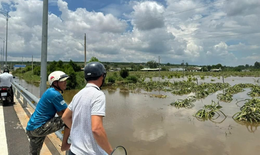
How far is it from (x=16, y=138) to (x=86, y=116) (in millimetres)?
4269

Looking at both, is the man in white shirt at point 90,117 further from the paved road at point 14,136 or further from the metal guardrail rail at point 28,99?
the paved road at point 14,136

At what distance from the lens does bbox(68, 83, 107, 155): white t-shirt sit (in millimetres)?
1849

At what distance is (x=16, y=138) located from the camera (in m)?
5.17

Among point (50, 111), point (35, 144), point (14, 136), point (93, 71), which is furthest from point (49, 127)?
point (14, 136)

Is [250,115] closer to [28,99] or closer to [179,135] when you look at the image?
[179,135]

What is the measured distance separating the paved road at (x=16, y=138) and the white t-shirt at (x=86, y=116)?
233 centimetres

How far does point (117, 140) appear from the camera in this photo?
873 centimetres

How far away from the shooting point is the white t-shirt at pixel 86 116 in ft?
6.07

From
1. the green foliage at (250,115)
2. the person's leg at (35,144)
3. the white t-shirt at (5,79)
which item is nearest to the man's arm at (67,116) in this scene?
the person's leg at (35,144)

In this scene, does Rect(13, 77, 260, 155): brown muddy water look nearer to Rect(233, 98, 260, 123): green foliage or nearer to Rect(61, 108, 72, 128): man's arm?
Rect(233, 98, 260, 123): green foliage

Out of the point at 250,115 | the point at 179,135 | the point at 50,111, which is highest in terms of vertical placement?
the point at 50,111

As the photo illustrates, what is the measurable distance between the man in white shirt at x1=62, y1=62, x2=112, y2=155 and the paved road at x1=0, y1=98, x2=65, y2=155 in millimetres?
2348

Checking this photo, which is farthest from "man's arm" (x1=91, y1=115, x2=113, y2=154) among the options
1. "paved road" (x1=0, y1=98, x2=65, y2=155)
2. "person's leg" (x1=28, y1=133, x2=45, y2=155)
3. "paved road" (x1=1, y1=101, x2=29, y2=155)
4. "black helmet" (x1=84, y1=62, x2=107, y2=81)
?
"paved road" (x1=1, y1=101, x2=29, y2=155)

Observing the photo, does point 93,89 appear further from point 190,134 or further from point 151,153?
point 190,134
